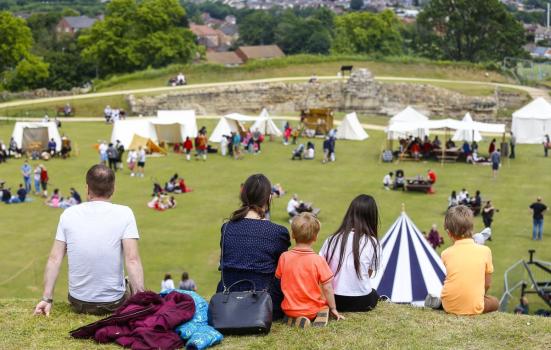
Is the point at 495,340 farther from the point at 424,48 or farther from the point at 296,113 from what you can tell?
the point at 424,48

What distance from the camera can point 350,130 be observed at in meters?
33.6

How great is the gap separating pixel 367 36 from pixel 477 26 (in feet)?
45.3

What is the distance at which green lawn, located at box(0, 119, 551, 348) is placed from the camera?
636 centimetres

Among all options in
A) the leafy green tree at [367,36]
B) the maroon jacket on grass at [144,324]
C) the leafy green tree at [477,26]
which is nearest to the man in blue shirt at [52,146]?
the maroon jacket on grass at [144,324]

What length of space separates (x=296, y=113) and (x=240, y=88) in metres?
4.26

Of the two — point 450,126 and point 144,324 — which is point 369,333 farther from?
point 450,126

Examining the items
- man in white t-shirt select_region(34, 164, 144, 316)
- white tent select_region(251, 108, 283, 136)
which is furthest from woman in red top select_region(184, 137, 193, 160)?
man in white t-shirt select_region(34, 164, 144, 316)

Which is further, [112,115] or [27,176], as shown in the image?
[112,115]

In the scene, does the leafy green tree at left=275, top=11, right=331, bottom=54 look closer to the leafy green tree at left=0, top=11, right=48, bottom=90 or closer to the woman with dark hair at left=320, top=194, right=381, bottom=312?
the leafy green tree at left=0, top=11, right=48, bottom=90

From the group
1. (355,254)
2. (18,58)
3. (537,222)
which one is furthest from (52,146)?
(18,58)

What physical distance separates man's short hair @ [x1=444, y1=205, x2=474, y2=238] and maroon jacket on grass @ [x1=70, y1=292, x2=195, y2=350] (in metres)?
2.35

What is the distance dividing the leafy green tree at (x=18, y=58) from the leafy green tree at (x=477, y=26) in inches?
1175

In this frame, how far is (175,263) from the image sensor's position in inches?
676

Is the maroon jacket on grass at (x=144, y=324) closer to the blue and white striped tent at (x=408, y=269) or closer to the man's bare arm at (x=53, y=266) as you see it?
the man's bare arm at (x=53, y=266)
